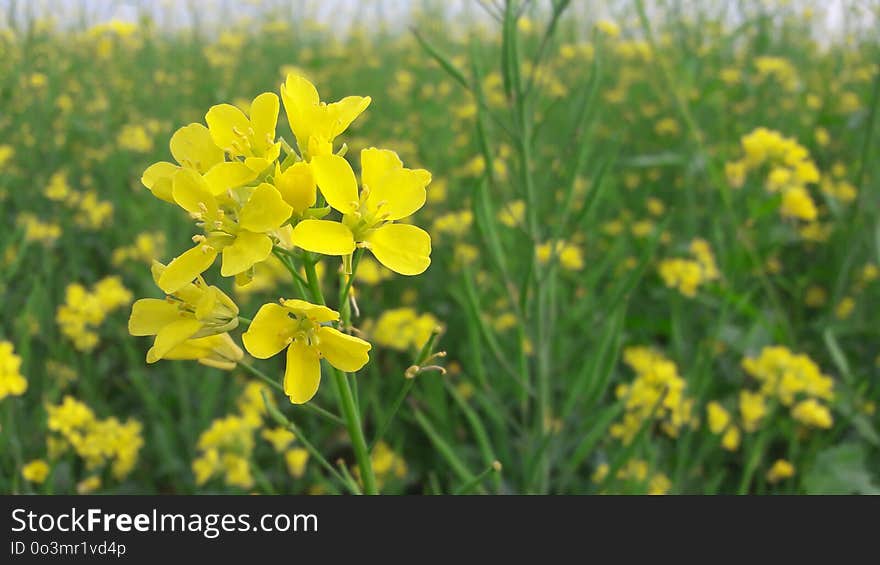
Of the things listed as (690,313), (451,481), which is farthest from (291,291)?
(690,313)

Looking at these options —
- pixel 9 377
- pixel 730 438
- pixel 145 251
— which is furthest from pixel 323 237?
pixel 145 251

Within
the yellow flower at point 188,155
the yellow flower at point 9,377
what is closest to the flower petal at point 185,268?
the yellow flower at point 188,155

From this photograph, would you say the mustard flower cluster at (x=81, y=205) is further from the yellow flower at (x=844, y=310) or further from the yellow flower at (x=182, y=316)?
the yellow flower at (x=844, y=310)

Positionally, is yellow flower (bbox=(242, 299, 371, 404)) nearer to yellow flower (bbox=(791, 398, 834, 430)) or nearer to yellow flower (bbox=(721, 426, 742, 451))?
yellow flower (bbox=(721, 426, 742, 451))

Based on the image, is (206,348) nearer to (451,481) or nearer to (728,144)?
(451,481)

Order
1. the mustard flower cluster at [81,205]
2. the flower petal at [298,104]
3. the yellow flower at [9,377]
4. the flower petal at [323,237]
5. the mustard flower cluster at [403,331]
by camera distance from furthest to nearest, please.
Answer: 1. the mustard flower cluster at [81,205]
2. the mustard flower cluster at [403,331]
3. the yellow flower at [9,377]
4. the flower petal at [298,104]
5. the flower petal at [323,237]

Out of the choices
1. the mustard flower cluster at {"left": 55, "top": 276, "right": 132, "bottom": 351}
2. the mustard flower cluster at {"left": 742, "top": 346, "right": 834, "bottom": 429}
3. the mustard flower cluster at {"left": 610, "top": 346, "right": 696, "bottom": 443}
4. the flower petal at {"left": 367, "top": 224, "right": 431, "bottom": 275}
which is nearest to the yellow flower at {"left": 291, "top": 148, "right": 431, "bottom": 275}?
the flower petal at {"left": 367, "top": 224, "right": 431, "bottom": 275}
